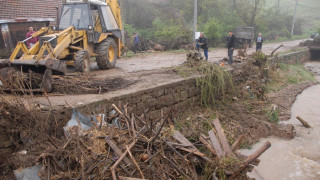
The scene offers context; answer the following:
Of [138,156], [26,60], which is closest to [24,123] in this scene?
[138,156]

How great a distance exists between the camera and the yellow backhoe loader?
273 inches

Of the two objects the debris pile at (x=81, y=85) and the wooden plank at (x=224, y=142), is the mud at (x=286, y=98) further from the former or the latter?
the debris pile at (x=81, y=85)

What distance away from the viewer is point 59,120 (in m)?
4.80

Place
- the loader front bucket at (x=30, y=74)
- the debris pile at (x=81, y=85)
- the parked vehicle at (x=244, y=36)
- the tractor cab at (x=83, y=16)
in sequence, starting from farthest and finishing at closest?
the parked vehicle at (x=244, y=36), the tractor cab at (x=83, y=16), the debris pile at (x=81, y=85), the loader front bucket at (x=30, y=74)

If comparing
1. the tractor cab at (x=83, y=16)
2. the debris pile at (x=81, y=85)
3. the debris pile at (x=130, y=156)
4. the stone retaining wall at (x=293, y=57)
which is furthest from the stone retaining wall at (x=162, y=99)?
the stone retaining wall at (x=293, y=57)

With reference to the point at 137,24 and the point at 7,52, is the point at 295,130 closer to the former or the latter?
the point at 7,52

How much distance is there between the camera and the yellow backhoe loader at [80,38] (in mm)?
6922

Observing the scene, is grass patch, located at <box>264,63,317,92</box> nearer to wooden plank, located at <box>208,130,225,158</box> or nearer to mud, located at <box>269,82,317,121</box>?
mud, located at <box>269,82,317,121</box>

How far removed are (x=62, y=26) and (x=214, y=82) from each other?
5.74 meters

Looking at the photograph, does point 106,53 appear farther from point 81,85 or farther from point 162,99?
point 81,85

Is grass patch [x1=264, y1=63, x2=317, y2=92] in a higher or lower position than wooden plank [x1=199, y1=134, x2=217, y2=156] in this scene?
lower

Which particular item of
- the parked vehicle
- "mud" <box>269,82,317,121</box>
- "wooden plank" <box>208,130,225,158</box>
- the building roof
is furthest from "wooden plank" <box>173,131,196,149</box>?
the parked vehicle

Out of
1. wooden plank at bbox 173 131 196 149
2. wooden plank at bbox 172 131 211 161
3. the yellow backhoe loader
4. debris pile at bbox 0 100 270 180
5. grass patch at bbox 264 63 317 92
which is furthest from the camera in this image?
grass patch at bbox 264 63 317 92

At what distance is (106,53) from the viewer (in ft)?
30.1
